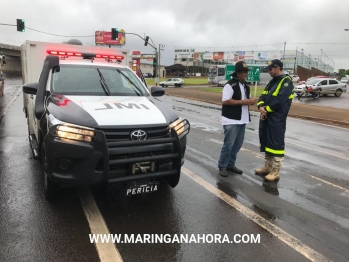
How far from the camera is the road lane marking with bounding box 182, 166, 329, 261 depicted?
310 cm

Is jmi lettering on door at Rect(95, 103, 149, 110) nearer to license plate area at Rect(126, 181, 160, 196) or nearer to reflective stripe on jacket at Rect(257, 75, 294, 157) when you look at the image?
license plate area at Rect(126, 181, 160, 196)

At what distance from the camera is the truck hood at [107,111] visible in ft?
11.5

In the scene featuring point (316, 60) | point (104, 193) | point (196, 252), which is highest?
point (316, 60)

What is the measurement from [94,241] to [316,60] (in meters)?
104

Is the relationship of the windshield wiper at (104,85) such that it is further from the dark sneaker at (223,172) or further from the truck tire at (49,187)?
the dark sneaker at (223,172)

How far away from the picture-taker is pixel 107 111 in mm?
3732

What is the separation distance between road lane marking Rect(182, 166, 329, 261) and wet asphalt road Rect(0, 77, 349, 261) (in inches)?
2.3

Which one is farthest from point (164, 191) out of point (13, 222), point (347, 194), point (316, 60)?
point (316, 60)

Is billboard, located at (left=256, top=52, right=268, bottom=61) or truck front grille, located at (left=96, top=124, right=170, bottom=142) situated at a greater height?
billboard, located at (left=256, top=52, right=268, bottom=61)

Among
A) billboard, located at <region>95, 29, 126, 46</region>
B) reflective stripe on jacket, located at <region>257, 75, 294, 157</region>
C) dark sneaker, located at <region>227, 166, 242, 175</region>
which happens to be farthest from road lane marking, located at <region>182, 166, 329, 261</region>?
billboard, located at <region>95, 29, 126, 46</region>

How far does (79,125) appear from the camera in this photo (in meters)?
3.38

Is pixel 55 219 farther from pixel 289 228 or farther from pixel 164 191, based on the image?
pixel 289 228

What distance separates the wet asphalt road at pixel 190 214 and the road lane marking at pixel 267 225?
0.06 meters

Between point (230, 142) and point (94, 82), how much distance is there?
2.47 m
